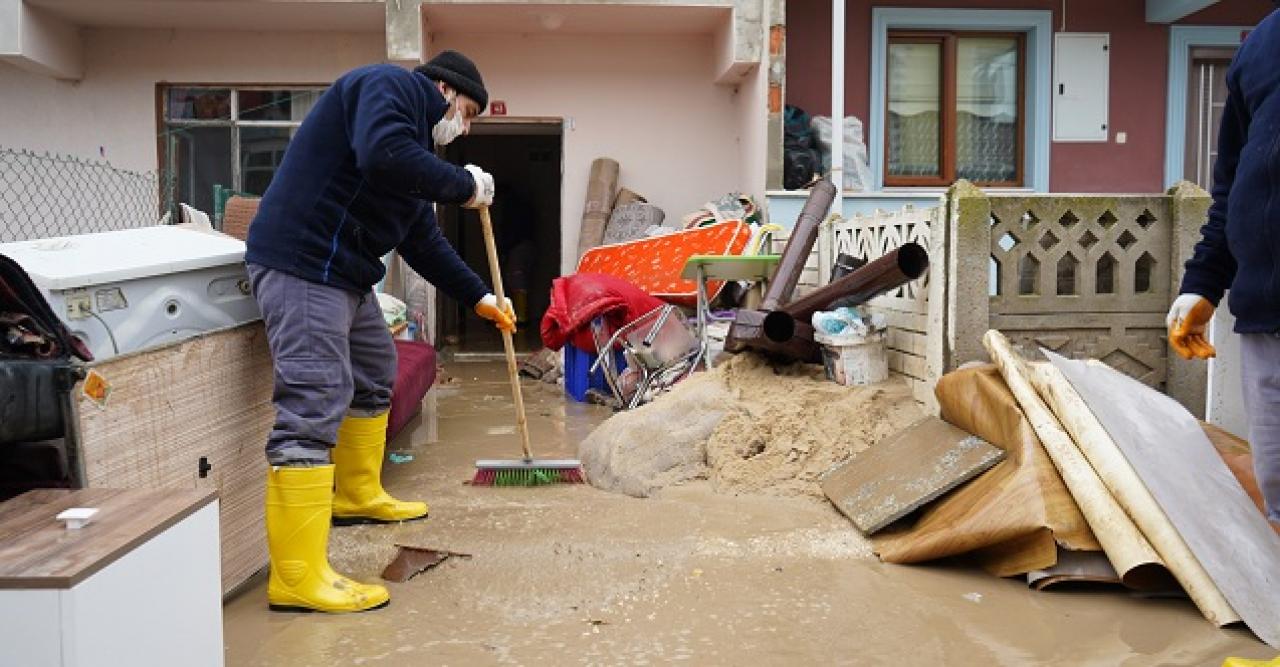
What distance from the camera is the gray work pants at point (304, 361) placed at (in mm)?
2975

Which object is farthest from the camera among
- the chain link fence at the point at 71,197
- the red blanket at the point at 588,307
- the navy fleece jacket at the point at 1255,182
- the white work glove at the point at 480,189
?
the chain link fence at the point at 71,197

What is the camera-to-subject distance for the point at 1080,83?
9578 mm

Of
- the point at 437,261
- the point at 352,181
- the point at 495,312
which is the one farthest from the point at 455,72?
the point at 495,312

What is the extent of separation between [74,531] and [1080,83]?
9.72 metres

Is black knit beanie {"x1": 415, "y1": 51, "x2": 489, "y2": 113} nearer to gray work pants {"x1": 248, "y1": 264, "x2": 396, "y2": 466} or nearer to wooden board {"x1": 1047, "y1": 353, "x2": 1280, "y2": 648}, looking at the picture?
gray work pants {"x1": 248, "y1": 264, "x2": 396, "y2": 466}

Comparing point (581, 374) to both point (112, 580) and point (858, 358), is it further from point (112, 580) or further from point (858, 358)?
point (112, 580)

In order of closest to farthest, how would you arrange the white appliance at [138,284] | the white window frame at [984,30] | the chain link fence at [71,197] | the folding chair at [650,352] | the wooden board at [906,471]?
1. the white appliance at [138,284]
2. the wooden board at [906,471]
3. the folding chair at [650,352]
4. the chain link fence at [71,197]
5. the white window frame at [984,30]

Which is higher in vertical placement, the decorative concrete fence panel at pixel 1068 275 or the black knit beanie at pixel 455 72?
the black knit beanie at pixel 455 72

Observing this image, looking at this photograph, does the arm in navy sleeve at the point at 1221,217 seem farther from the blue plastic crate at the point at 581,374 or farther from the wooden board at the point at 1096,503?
A: the blue plastic crate at the point at 581,374

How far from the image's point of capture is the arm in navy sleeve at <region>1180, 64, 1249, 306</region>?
8.32ft

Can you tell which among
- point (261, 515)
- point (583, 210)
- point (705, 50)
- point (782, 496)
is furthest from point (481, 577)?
point (705, 50)

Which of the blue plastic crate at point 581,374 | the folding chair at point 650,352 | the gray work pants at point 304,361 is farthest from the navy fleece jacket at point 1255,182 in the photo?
the blue plastic crate at point 581,374

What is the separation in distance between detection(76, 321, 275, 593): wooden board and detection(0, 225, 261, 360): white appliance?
14cm

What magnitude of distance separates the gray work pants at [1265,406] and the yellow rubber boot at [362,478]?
2788 mm
